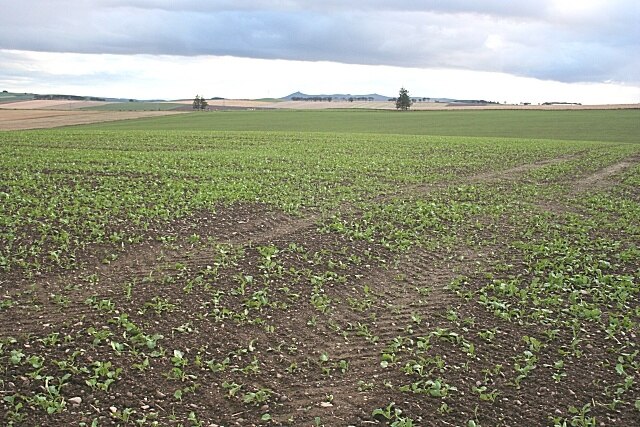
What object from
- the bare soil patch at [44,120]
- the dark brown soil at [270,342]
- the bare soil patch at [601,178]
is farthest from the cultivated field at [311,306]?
the bare soil patch at [44,120]

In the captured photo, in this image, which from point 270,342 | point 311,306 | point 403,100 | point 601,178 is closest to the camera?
point 270,342

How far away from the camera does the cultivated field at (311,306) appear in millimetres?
6930

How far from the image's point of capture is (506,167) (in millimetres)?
32000

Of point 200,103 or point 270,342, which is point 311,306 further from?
point 200,103

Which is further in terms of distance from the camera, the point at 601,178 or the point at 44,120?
the point at 44,120

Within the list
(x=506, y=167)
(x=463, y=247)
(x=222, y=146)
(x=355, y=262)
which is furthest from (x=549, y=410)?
(x=222, y=146)

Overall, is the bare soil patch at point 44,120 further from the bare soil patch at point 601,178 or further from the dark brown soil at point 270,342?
the dark brown soil at point 270,342

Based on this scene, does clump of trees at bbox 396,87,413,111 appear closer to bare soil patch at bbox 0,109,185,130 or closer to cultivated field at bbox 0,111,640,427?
bare soil patch at bbox 0,109,185,130

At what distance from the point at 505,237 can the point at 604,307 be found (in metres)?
5.12

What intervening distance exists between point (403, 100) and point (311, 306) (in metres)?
134

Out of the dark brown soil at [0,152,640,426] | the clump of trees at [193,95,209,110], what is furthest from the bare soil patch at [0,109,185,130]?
the dark brown soil at [0,152,640,426]

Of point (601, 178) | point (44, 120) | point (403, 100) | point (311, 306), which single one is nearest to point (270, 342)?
point (311, 306)

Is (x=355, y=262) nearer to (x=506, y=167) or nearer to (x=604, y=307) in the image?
(x=604, y=307)

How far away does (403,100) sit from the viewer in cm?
13888
